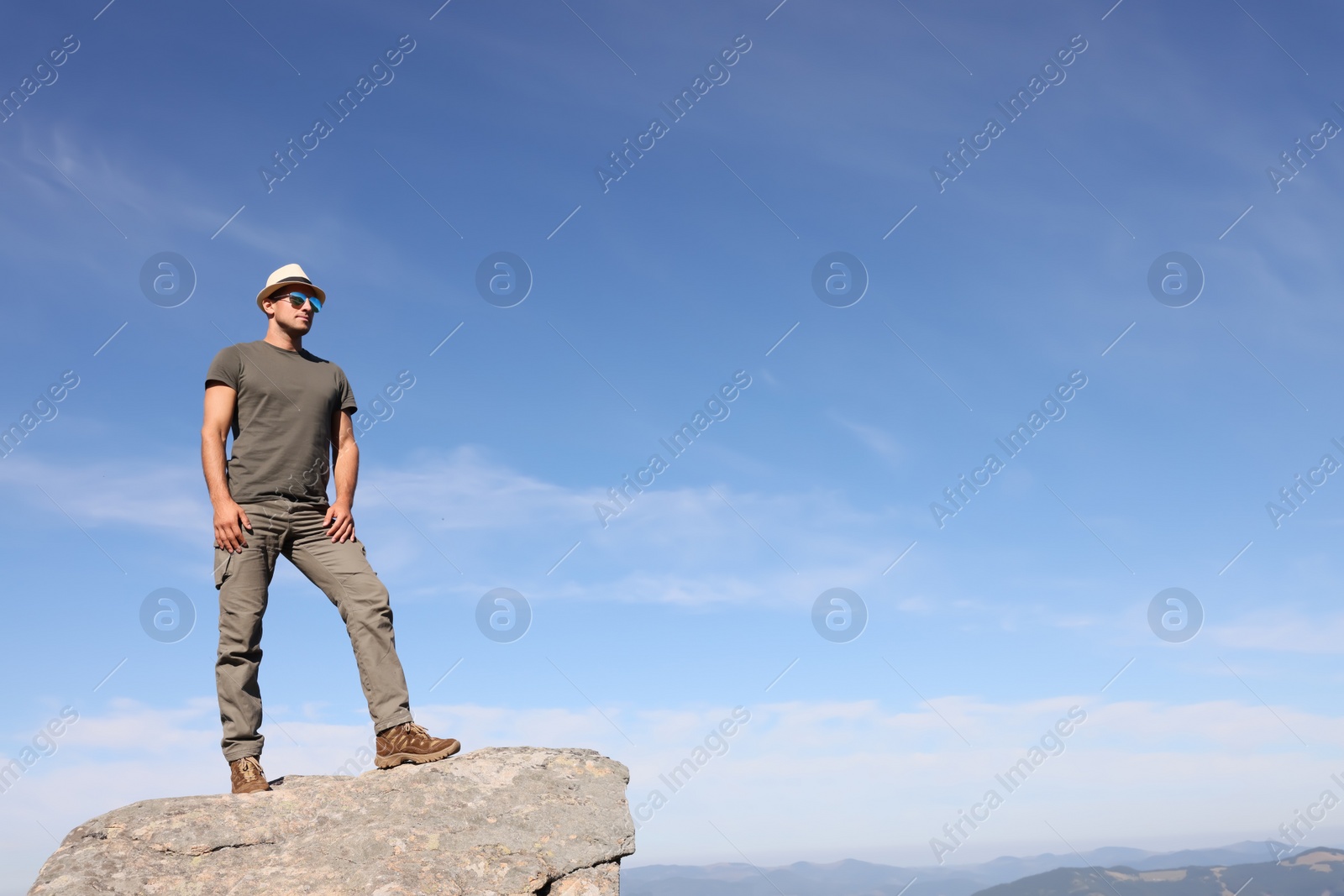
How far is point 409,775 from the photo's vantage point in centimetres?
621

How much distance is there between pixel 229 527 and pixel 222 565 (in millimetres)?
294

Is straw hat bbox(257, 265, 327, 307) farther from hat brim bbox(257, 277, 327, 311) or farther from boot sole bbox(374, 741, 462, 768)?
boot sole bbox(374, 741, 462, 768)

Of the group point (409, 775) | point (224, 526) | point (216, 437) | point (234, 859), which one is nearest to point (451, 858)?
point (409, 775)

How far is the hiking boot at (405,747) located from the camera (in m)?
6.36

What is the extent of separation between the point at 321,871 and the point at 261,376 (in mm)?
3456

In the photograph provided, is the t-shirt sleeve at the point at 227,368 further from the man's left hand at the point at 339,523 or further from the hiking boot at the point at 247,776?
the hiking boot at the point at 247,776

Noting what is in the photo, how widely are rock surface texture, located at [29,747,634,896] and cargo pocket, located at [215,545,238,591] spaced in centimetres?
144

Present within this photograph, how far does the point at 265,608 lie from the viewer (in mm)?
6262

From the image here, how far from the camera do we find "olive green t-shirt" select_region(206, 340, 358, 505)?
6.41 meters

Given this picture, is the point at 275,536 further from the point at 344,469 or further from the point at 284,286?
the point at 284,286

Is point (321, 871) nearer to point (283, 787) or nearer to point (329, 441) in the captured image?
point (283, 787)

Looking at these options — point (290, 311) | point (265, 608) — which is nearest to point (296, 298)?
point (290, 311)

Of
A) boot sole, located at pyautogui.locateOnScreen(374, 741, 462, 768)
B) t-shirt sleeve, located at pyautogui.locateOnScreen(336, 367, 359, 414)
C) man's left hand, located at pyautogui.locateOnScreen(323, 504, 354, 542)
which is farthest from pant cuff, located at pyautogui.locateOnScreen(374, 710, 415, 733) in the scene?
t-shirt sleeve, located at pyautogui.locateOnScreen(336, 367, 359, 414)

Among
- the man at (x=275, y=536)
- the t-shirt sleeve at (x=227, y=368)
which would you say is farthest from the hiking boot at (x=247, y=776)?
the t-shirt sleeve at (x=227, y=368)
